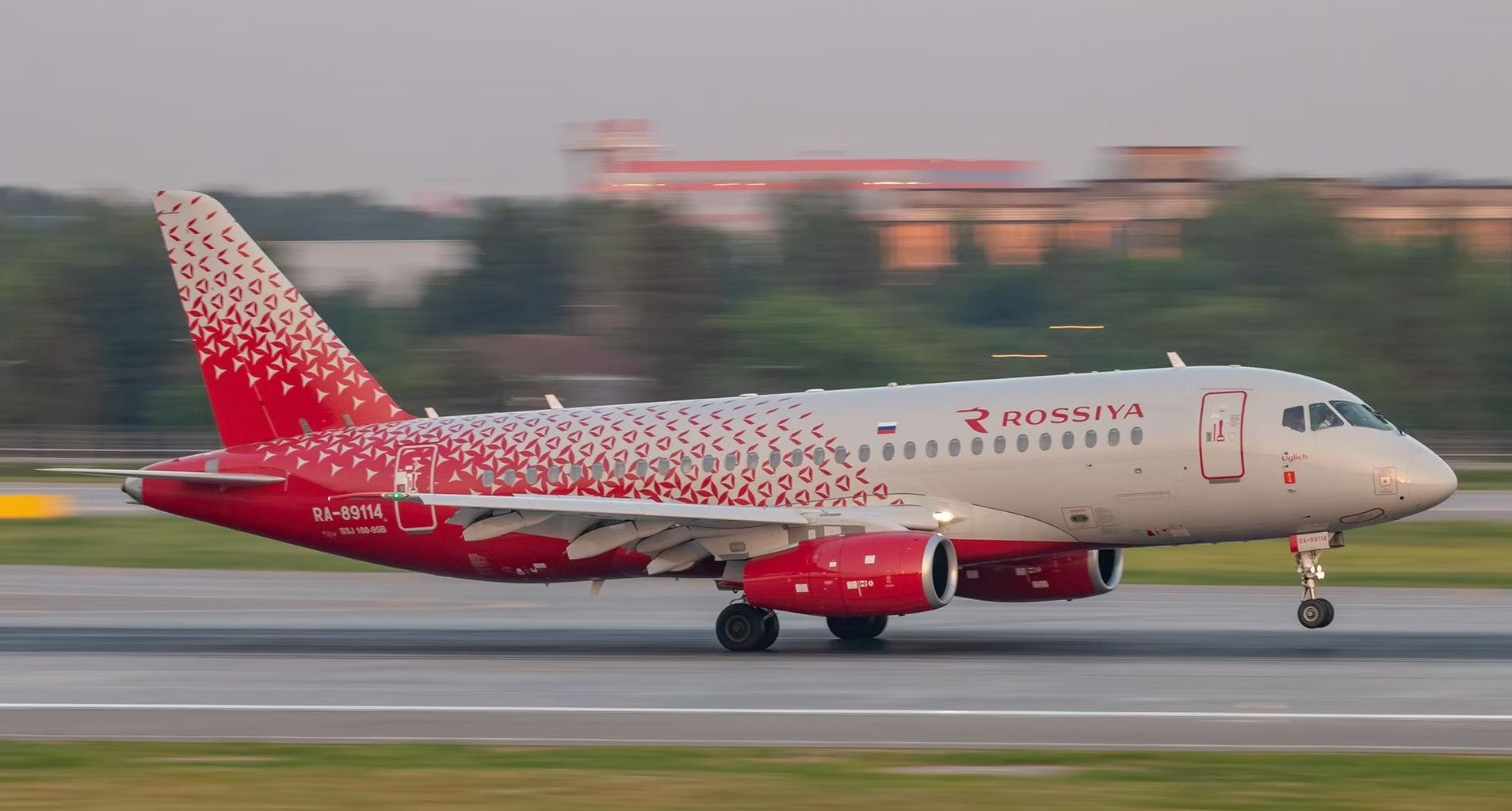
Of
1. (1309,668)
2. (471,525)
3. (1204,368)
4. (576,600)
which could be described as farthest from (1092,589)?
(576,600)

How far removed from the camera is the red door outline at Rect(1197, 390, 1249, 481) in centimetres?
2562

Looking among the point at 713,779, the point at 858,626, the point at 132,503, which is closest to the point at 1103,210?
the point at 132,503

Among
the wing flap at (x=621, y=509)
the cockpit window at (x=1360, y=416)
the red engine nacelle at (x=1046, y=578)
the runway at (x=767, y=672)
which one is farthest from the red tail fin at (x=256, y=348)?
the cockpit window at (x=1360, y=416)

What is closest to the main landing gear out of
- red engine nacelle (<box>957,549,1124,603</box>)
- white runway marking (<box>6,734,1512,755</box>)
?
red engine nacelle (<box>957,549,1124,603</box>)

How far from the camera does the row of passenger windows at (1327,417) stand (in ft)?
84.2

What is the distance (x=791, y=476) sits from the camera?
2747 centimetres

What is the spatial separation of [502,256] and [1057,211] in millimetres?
51980

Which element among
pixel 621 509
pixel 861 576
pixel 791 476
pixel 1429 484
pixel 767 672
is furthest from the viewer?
pixel 791 476

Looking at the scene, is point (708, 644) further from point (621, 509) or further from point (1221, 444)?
point (1221, 444)

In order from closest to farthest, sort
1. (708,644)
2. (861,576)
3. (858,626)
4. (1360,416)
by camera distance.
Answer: (861,576) < (1360,416) < (858,626) < (708,644)

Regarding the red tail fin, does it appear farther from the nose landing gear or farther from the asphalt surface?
the asphalt surface

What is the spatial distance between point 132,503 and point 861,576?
1056 inches

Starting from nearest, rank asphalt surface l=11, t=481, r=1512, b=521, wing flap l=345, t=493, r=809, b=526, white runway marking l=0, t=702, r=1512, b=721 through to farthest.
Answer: white runway marking l=0, t=702, r=1512, b=721 → wing flap l=345, t=493, r=809, b=526 → asphalt surface l=11, t=481, r=1512, b=521

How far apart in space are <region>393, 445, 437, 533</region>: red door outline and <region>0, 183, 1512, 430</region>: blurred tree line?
223 feet
